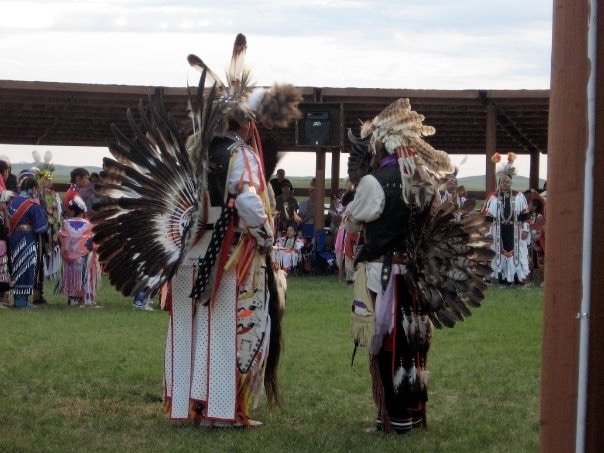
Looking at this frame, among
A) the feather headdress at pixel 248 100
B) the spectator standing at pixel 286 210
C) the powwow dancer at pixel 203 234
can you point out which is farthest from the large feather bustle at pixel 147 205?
the spectator standing at pixel 286 210

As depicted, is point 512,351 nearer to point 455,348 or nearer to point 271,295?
point 455,348

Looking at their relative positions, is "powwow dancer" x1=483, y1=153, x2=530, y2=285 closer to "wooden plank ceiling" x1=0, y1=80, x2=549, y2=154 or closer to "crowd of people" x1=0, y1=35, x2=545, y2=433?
"wooden plank ceiling" x1=0, y1=80, x2=549, y2=154

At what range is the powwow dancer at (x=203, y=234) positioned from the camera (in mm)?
5910

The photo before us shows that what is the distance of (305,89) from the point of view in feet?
57.7

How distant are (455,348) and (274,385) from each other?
3.06m

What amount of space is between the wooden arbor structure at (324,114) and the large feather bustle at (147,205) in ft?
30.2

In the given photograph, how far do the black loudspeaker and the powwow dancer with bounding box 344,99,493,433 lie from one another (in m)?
10.8

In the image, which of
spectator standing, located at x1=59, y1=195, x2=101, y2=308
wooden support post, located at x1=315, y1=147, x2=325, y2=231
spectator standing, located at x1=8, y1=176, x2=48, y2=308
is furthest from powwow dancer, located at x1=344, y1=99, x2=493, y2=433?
wooden support post, located at x1=315, y1=147, x2=325, y2=231

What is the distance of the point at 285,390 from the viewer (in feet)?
23.5

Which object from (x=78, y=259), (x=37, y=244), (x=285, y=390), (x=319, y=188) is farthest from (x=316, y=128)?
(x=285, y=390)

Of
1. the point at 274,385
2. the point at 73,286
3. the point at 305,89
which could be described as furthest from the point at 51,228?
the point at 274,385

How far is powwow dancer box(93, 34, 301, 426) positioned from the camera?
5.91 m

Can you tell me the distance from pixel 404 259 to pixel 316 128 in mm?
11026

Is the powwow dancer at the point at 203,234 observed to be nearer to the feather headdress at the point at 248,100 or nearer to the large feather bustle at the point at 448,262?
the feather headdress at the point at 248,100
